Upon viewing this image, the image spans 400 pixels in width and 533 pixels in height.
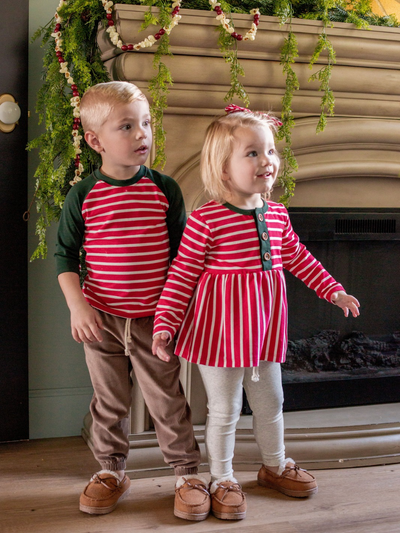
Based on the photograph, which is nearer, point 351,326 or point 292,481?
point 292,481

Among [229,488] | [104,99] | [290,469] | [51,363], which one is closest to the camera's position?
[104,99]

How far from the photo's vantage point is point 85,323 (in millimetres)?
1409

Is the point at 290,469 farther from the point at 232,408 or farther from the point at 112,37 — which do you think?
the point at 112,37

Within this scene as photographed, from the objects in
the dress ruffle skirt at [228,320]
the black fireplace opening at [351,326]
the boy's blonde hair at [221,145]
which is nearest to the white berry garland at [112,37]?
the boy's blonde hair at [221,145]

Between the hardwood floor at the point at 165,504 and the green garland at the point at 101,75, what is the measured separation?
24.4 inches

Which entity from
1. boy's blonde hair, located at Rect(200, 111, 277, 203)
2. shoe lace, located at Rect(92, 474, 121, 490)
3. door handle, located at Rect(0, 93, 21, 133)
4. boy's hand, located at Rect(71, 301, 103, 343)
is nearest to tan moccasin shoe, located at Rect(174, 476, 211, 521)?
shoe lace, located at Rect(92, 474, 121, 490)

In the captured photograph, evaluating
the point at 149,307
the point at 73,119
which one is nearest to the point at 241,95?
the point at 73,119

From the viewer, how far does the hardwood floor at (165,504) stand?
1.42 metres

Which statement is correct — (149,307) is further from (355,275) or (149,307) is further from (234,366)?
(355,275)

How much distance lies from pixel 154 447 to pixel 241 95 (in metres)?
1.01

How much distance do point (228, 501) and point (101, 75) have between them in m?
1.16

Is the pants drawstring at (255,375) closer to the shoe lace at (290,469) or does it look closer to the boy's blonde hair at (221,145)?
the shoe lace at (290,469)

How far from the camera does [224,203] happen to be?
1461 mm

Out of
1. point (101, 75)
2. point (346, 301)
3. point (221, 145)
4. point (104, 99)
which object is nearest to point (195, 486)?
point (346, 301)
